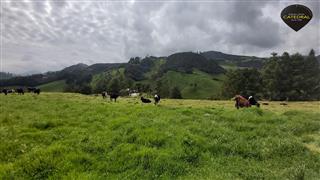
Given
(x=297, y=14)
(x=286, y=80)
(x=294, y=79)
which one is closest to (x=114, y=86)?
(x=286, y=80)

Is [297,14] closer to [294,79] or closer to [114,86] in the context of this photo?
[294,79]

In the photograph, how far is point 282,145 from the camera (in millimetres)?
17609

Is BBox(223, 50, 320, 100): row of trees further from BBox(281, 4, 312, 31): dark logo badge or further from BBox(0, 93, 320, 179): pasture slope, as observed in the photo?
BBox(0, 93, 320, 179): pasture slope

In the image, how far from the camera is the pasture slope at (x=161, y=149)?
542 inches

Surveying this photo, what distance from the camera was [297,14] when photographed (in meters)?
23.4

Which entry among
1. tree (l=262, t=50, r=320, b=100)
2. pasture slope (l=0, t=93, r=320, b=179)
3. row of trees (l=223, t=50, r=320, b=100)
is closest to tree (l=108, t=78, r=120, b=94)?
row of trees (l=223, t=50, r=320, b=100)

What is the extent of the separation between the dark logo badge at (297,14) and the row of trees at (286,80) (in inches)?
2934

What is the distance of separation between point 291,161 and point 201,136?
4945 millimetres

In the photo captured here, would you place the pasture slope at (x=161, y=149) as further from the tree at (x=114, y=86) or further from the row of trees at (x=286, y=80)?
the tree at (x=114, y=86)

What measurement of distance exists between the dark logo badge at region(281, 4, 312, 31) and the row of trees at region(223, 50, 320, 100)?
7453cm

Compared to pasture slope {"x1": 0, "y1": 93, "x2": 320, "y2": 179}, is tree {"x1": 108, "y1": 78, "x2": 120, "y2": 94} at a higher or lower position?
higher

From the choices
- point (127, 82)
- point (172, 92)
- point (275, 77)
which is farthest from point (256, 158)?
point (127, 82)

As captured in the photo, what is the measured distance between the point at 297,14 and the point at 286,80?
78.1 meters

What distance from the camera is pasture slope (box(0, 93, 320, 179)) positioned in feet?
45.2
